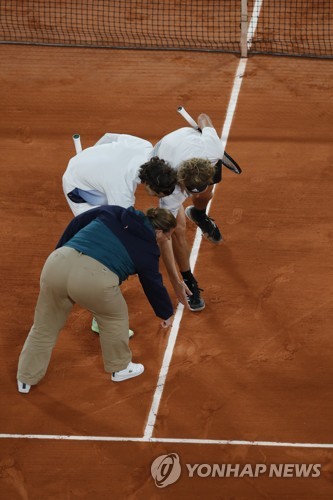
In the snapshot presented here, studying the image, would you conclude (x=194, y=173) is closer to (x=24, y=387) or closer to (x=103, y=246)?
(x=103, y=246)

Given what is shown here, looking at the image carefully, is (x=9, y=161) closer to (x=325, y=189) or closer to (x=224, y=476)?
Answer: (x=325, y=189)

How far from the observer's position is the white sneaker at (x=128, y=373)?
7.86m

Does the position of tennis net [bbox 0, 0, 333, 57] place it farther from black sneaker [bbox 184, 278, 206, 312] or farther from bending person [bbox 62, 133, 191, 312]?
bending person [bbox 62, 133, 191, 312]

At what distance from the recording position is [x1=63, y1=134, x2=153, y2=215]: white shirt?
736 centimetres

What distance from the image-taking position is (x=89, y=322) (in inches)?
333

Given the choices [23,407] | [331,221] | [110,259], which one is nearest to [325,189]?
[331,221]

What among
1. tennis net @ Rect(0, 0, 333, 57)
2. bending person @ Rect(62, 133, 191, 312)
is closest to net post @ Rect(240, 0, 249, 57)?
tennis net @ Rect(0, 0, 333, 57)

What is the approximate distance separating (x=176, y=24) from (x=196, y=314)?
5774mm

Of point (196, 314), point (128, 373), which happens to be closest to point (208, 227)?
point (196, 314)

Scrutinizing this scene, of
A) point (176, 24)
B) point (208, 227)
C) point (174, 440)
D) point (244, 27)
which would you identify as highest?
point (244, 27)

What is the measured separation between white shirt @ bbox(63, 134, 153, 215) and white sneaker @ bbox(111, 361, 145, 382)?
1498 millimetres

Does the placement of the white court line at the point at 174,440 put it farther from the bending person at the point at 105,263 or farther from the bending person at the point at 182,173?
the bending person at the point at 182,173

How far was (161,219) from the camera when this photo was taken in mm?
6945

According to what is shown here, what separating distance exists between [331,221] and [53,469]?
159 inches
